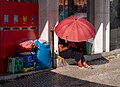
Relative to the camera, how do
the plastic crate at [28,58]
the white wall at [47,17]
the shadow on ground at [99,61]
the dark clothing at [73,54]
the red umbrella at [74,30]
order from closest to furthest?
the plastic crate at [28,58] → the red umbrella at [74,30] → the white wall at [47,17] → the dark clothing at [73,54] → the shadow on ground at [99,61]

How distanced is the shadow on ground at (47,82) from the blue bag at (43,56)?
54 cm

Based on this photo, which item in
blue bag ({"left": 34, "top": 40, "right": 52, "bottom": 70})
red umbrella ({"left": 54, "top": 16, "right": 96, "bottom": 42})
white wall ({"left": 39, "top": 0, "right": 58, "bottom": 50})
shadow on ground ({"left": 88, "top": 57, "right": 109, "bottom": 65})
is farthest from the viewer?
shadow on ground ({"left": 88, "top": 57, "right": 109, "bottom": 65})

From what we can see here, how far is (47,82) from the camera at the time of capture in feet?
26.1

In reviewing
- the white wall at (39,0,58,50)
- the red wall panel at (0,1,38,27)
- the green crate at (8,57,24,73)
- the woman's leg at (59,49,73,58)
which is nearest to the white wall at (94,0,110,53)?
the woman's leg at (59,49,73,58)

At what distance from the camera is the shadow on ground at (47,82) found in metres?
7.64

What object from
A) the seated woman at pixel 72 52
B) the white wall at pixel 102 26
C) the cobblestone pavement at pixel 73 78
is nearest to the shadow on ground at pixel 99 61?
the cobblestone pavement at pixel 73 78

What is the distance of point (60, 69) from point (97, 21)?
3520 mm

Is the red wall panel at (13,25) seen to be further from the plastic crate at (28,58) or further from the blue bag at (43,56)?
the blue bag at (43,56)

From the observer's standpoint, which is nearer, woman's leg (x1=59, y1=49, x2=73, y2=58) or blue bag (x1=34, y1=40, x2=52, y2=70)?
blue bag (x1=34, y1=40, x2=52, y2=70)

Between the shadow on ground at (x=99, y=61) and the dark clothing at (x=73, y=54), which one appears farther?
the shadow on ground at (x=99, y=61)

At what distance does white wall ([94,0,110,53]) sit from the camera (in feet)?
40.3

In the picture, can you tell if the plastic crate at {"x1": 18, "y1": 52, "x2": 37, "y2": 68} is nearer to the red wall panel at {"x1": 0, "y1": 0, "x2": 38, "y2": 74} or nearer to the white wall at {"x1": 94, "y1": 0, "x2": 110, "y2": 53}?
the red wall panel at {"x1": 0, "y1": 0, "x2": 38, "y2": 74}

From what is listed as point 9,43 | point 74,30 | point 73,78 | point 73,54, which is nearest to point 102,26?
point 73,54

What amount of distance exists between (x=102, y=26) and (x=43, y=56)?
12.8 feet
